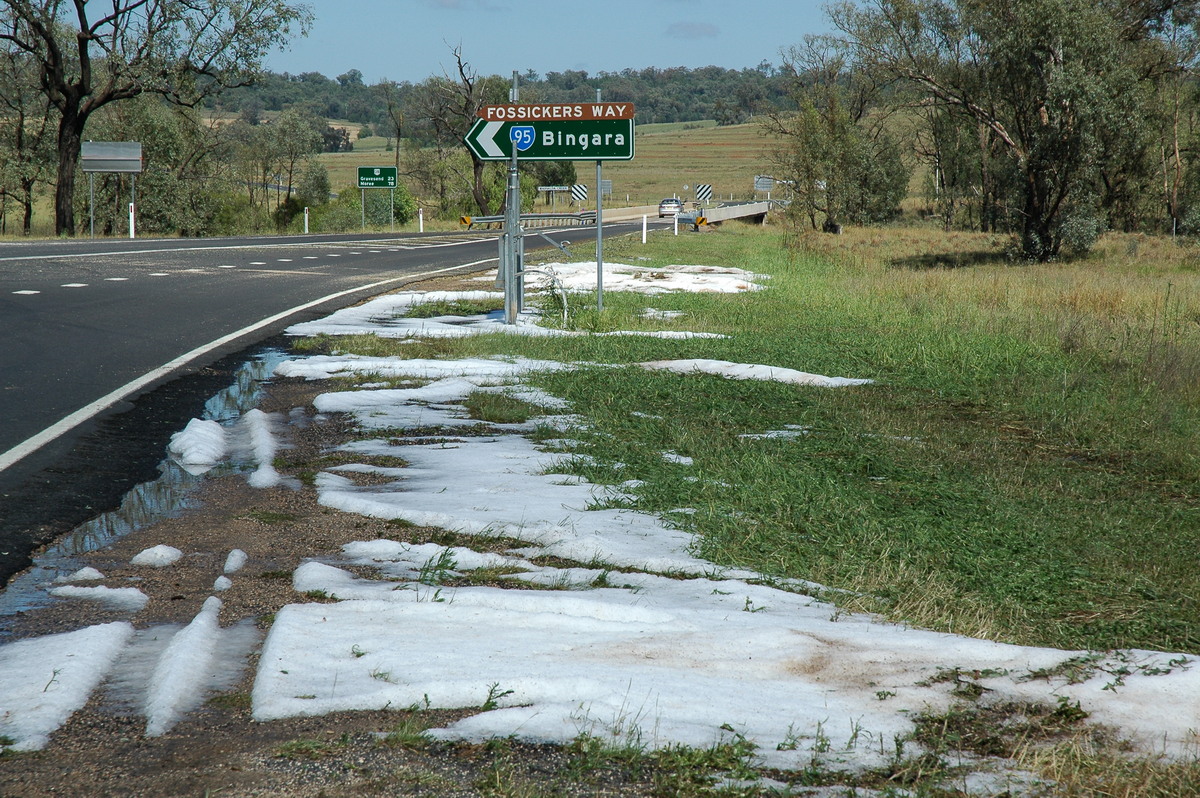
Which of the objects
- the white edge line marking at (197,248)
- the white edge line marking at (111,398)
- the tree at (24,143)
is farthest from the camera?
the tree at (24,143)

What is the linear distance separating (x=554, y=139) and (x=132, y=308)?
576 centimetres

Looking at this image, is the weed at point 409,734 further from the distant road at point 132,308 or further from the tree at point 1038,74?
the tree at point 1038,74

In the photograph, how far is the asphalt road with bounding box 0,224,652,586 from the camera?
253 inches

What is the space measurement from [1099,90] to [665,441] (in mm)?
29003

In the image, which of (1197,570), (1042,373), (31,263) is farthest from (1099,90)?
(1197,570)

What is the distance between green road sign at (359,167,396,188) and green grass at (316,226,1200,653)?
4312 centimetres

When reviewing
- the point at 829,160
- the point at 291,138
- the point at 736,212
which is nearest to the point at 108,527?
the point at 829,160

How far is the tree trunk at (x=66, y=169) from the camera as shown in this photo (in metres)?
36.6

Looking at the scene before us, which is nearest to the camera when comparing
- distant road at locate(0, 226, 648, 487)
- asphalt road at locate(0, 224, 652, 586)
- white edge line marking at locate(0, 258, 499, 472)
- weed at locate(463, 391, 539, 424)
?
white edge line marking at locate(0, 258, 499, 472)

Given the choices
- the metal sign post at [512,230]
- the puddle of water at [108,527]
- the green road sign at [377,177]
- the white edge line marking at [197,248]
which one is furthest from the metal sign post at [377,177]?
the puddle of water at [108,527]

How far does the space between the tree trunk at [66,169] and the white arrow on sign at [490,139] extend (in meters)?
28.8

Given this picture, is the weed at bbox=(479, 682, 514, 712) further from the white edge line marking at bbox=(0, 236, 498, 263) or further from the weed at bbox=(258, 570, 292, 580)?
the white edge line marking at bbox=(0, 236, 498, 263)

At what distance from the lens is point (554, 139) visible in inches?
523

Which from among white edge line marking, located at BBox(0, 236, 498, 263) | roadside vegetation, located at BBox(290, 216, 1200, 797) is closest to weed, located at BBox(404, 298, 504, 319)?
roadside vegetation, located at BBox(290, 216, 1200, 797)
